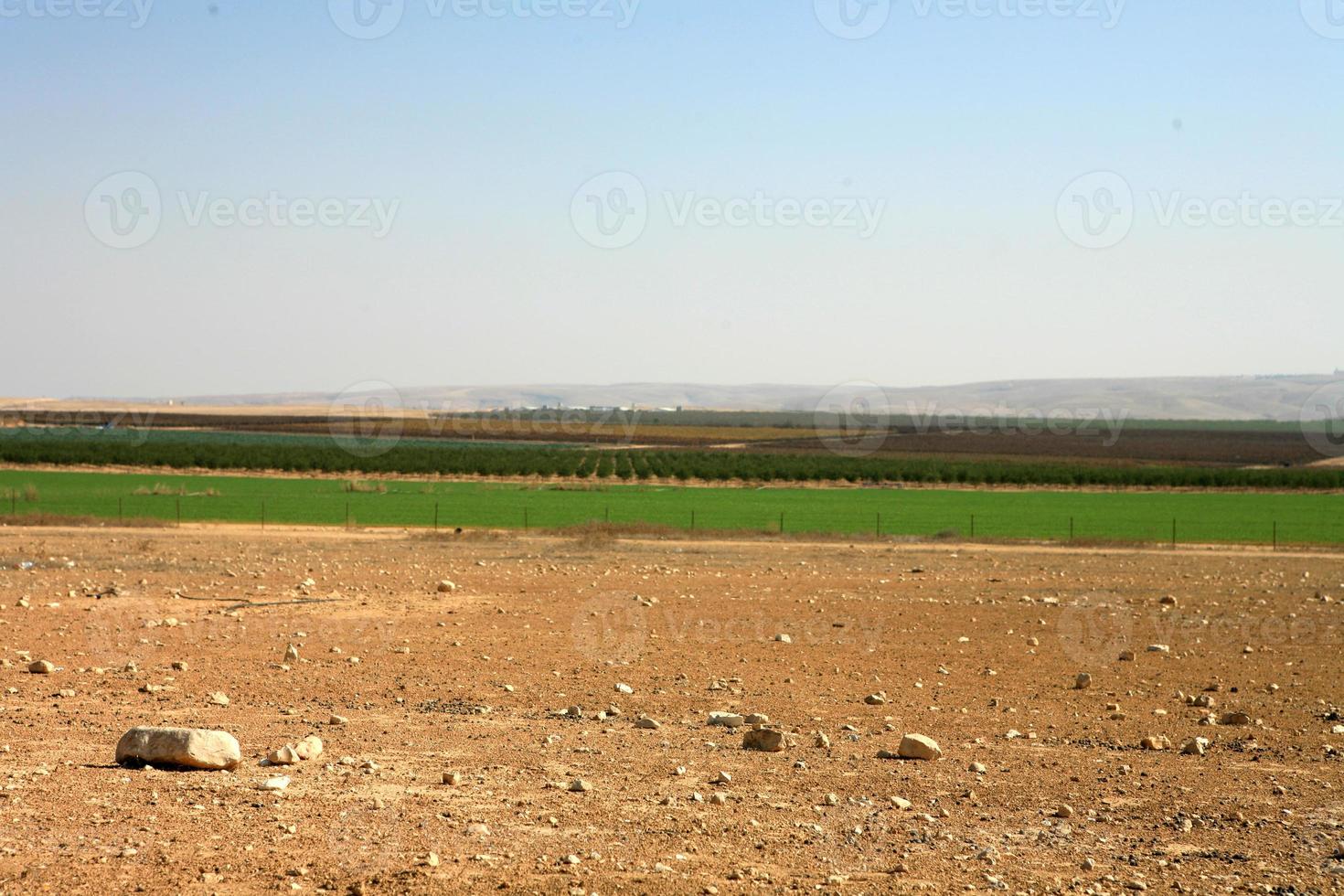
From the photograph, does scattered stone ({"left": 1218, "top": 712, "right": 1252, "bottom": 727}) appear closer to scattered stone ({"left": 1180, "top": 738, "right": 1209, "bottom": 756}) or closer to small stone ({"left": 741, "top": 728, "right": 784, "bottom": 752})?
scattered stone ({"left": 1180, "top": 738, "right": 1209, "bottom": 756})

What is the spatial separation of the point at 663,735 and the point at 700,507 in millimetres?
47684

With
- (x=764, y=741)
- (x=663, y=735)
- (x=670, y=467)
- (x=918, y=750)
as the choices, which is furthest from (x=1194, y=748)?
(x=670, y=467)

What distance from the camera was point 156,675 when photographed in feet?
48.0

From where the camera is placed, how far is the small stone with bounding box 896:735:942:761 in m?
11.0

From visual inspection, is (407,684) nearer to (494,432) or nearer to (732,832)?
(732,832)

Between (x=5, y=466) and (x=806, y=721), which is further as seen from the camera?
(x=5, y=466)

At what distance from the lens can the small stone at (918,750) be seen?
10977 mm

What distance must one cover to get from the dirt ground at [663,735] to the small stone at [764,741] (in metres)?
0.17

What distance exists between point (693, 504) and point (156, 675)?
47.2m

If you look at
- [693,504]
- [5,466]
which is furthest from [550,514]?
[5,466]

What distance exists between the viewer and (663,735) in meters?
12.0

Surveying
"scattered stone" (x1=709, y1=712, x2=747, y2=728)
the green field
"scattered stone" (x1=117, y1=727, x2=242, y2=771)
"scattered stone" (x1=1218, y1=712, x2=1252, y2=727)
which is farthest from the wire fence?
"scattered stone" (x1=117, y1=727, x2=242, y2=771)

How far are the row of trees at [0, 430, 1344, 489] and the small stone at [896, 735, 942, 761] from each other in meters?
74.7

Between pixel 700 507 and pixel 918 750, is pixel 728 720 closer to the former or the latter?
pixel 918 750
